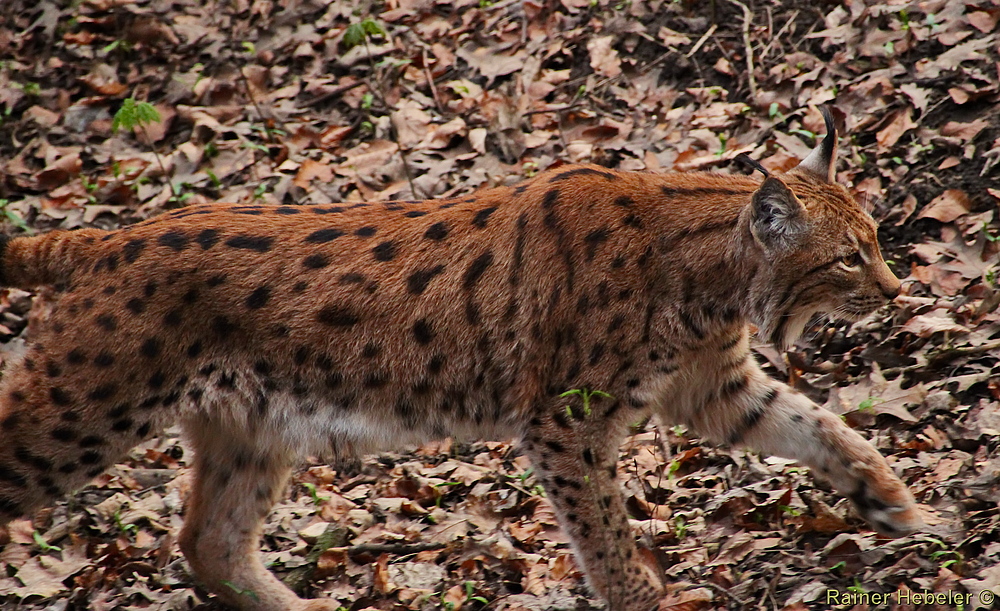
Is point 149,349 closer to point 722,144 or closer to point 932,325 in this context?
point 932,325

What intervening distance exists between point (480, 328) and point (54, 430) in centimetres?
192

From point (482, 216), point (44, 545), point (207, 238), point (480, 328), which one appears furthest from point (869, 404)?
point (44, 545)

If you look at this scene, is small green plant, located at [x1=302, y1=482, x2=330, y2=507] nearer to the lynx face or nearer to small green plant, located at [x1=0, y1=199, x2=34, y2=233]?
the lynx face

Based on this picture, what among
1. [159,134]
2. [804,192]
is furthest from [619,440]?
[159,134]

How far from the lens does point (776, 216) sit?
15.3ft

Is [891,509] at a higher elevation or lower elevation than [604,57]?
lower

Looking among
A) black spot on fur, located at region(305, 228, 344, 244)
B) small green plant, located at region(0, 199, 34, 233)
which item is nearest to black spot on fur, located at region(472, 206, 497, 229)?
black spot on fur, located at region(305, 228, 344, 244)

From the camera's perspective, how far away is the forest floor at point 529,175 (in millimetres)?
5148

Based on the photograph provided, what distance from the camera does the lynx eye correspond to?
482 cm

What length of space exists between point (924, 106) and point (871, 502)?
123 inches

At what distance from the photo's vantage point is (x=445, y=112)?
8844 millimetres

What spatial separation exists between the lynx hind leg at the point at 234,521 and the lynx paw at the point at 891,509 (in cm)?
261

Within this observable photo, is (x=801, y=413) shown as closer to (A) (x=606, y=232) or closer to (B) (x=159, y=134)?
(A) (x=606, y=232)

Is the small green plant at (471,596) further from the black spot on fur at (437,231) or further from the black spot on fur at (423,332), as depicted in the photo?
the black spot on fur at (437,231)
